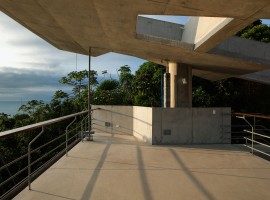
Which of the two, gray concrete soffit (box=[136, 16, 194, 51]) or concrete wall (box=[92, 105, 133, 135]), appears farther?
concrete wall (box=[92, 105, 133, 135])

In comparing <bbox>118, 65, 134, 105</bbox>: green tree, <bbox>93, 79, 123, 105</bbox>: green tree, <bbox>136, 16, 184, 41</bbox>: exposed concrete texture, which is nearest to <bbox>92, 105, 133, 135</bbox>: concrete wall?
<bbox>136, 16, 184, 41</bbox>: exposed concrete texture

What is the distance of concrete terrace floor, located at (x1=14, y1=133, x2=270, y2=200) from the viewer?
425cm

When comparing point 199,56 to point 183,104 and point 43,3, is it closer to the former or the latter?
point 183,104

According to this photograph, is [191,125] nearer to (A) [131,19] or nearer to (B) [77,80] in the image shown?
(A) [131,19]

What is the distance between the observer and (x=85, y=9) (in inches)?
227

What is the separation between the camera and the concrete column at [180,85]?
10742 mm

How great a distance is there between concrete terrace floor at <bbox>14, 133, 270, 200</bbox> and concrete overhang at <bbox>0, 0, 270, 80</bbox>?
271 cm

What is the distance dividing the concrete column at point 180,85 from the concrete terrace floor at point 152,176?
330 cm

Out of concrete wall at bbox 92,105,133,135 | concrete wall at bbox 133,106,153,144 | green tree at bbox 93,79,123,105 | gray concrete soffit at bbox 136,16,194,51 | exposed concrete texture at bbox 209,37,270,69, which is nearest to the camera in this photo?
exposed concrete texture at bbox 209,37,270,69

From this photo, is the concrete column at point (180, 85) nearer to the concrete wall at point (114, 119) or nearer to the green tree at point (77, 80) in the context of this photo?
the concrete wall at point (114, 119)

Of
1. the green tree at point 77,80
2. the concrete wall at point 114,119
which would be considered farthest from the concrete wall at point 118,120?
the green tree at point 77,80

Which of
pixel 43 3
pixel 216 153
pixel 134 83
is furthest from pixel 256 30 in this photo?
pixel 43 3

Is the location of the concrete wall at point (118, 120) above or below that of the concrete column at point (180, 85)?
below

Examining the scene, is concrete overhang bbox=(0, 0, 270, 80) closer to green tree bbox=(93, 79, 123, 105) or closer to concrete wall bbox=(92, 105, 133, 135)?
concrete wall bbox=(92, 105, 133, 135)
